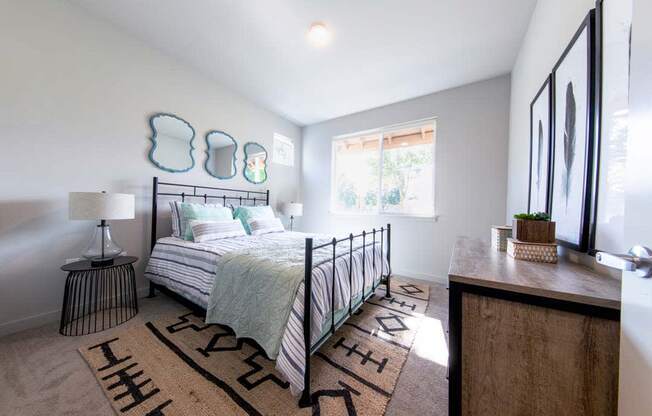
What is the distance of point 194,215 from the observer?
2410 millimetres

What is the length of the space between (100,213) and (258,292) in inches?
56.9

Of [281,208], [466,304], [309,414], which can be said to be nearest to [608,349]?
[466,304]

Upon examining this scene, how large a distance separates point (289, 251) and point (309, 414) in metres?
1.03

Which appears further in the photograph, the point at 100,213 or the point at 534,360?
the point at 100,213

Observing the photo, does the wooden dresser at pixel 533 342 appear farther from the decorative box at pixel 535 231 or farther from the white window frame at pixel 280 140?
the white window frame at pixel 280 140

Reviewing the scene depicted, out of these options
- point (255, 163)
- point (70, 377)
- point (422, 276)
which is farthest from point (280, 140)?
point (70, 377)

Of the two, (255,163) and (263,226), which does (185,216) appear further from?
(255,163)

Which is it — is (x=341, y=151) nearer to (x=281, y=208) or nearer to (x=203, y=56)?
(x=281, y=208)

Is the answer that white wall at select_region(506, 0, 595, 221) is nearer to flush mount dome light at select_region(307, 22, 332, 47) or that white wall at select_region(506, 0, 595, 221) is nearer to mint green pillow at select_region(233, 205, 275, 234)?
flush mount dome light at select_region(307, 22, 332, 47)

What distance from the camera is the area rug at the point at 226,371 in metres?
1.18

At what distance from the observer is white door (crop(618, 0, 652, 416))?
460 millimetres

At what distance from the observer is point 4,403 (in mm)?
1144

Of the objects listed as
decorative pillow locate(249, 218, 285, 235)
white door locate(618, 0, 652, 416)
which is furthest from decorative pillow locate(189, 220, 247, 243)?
white door locate(618, 0, 652, 416)

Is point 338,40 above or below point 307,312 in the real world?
above
